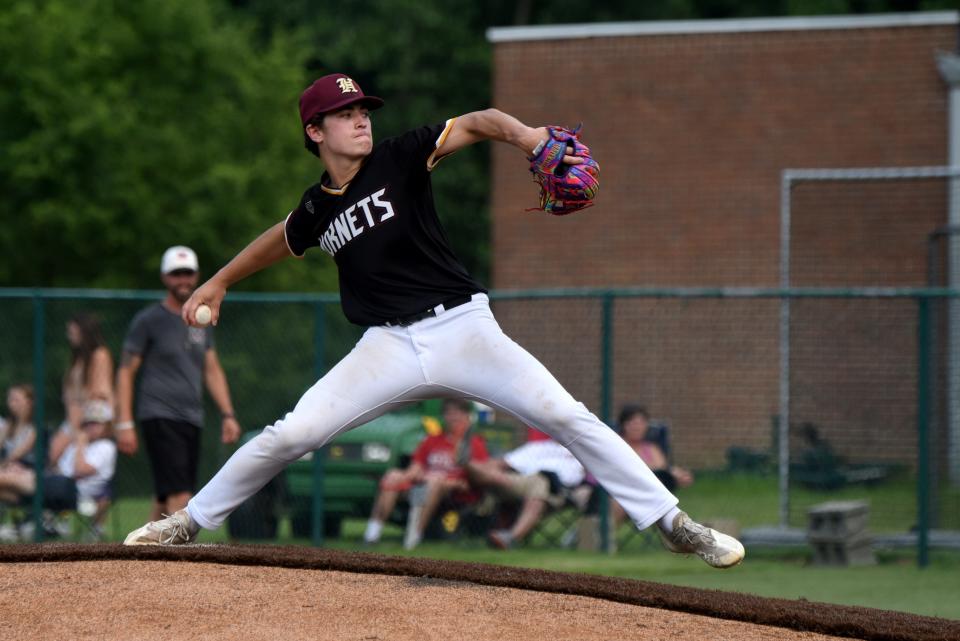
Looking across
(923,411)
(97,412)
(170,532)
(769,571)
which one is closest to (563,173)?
(170,532)

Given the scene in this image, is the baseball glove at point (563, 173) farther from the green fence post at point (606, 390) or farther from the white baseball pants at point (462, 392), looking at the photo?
the green fence post at point (606, 390)

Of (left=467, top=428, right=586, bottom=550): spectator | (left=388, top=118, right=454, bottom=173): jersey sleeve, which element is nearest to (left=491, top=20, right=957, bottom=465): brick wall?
(left=467, top=428, right=586, bottom=550): spectator

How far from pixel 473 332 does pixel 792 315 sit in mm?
7648

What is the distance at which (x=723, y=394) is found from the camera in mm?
13945

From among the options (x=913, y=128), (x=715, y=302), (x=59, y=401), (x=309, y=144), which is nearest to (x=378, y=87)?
(x=913, y=128)

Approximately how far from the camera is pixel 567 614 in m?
5.75

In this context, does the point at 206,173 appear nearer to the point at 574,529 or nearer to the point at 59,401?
the point at 59,401

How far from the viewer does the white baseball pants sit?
5.81 metres

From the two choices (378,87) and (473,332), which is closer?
(473,332)

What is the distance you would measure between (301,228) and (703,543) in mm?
2178

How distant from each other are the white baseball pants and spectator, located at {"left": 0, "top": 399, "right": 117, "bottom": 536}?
6.89 meters

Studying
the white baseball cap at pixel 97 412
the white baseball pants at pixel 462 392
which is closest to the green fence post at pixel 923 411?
the white baseball pants at pixel 462 392

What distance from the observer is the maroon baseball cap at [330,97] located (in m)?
6.02

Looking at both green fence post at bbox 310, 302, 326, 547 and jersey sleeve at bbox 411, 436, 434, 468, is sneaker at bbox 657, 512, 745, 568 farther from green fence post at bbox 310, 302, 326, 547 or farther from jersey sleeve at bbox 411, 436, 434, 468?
green fence post at bbox 310, 302, 326, 547
